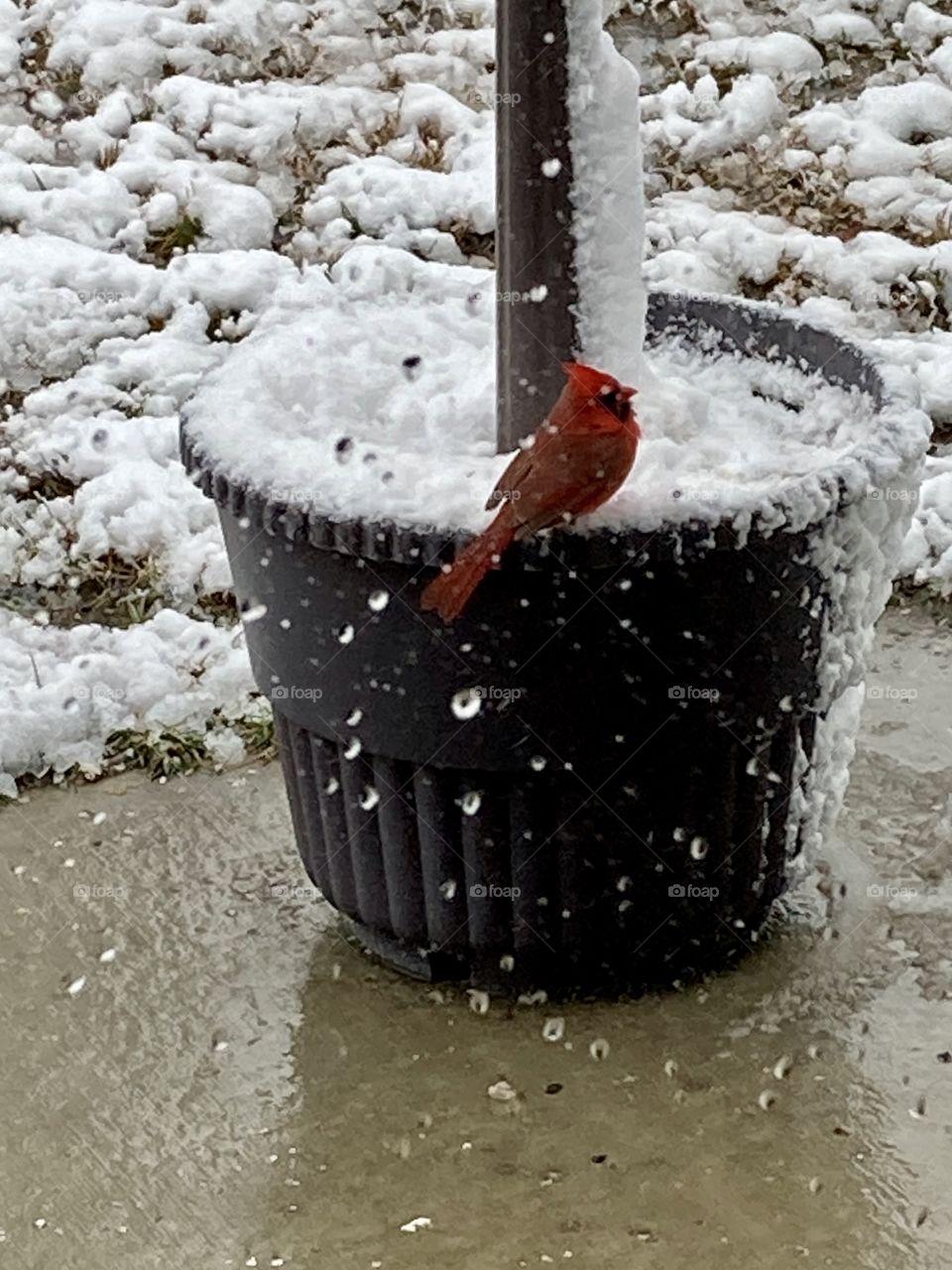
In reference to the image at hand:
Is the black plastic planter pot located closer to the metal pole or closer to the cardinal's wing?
the cardinal's wing

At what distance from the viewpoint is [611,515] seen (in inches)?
86.5

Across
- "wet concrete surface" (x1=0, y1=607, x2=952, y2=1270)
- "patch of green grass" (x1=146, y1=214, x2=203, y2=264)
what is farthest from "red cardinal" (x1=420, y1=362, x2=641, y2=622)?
"patch of green grass" (x1=146, y1=214, x2=203, y2=264)

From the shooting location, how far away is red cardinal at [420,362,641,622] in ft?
7.02

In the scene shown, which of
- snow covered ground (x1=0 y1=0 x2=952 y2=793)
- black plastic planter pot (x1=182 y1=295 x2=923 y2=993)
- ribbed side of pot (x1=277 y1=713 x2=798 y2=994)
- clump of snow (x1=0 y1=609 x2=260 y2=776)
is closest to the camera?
black plastic planter pot (x1=182 y1=295 x2=923 y2=993)

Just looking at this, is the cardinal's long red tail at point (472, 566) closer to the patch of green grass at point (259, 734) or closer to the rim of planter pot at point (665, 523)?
the rim of planter pot at point (665, 523)

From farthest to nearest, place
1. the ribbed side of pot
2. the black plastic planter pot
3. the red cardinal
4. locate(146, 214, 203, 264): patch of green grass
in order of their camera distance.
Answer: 1. locate(146, 214, 203, 264): patch of green grass
2. the ribbed side of pot
3. the black plastic planter pot
4. the red cardinal

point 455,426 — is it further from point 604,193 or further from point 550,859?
point 550,859

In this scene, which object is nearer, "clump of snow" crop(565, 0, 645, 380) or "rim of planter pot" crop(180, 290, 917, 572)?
"rim of planter pot" crop(180, 290, 917, 572)

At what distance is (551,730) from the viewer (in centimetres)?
232

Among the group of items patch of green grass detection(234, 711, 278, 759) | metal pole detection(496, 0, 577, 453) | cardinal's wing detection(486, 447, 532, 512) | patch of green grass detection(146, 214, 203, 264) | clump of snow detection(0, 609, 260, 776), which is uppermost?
metal pole detection(496, 0, 577, 453)

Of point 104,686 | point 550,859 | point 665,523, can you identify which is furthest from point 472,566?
point 104,686

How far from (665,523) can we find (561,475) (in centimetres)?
14

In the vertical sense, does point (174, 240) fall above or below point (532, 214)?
below

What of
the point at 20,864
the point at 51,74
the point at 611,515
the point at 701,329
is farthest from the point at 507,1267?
the point at 51,74
